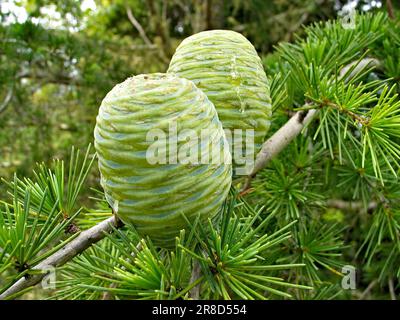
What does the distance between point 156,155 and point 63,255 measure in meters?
0.16

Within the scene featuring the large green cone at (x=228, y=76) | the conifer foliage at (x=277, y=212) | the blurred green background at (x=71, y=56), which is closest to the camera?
the conifer foliage at (x=277, y=212)

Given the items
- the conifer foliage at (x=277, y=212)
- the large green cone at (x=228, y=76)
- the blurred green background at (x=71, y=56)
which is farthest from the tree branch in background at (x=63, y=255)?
the blurred green background at (x=71, y=56)

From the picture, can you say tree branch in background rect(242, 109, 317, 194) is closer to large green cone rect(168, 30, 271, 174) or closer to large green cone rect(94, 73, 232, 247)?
large green cone rect(168, 30, 271, 174)

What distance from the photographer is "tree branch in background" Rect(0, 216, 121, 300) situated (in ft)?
1.60

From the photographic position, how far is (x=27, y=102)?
2.01 m

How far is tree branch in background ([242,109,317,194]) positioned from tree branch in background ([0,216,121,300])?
0.27 m

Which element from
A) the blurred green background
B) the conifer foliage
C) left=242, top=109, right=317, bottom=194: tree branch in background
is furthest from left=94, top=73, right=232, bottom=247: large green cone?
the blurred green background

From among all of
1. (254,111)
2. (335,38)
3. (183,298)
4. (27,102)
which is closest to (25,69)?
(27,102)

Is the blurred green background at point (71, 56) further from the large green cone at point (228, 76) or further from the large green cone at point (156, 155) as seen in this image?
the large green cone at point (156, 155)

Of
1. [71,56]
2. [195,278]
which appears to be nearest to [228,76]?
[195,278]

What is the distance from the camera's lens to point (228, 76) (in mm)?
627

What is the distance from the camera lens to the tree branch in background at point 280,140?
72 centimetres

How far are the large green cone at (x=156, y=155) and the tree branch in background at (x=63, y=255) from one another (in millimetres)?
43

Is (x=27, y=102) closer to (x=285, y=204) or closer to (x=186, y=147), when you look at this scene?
(x=285, y=204)
